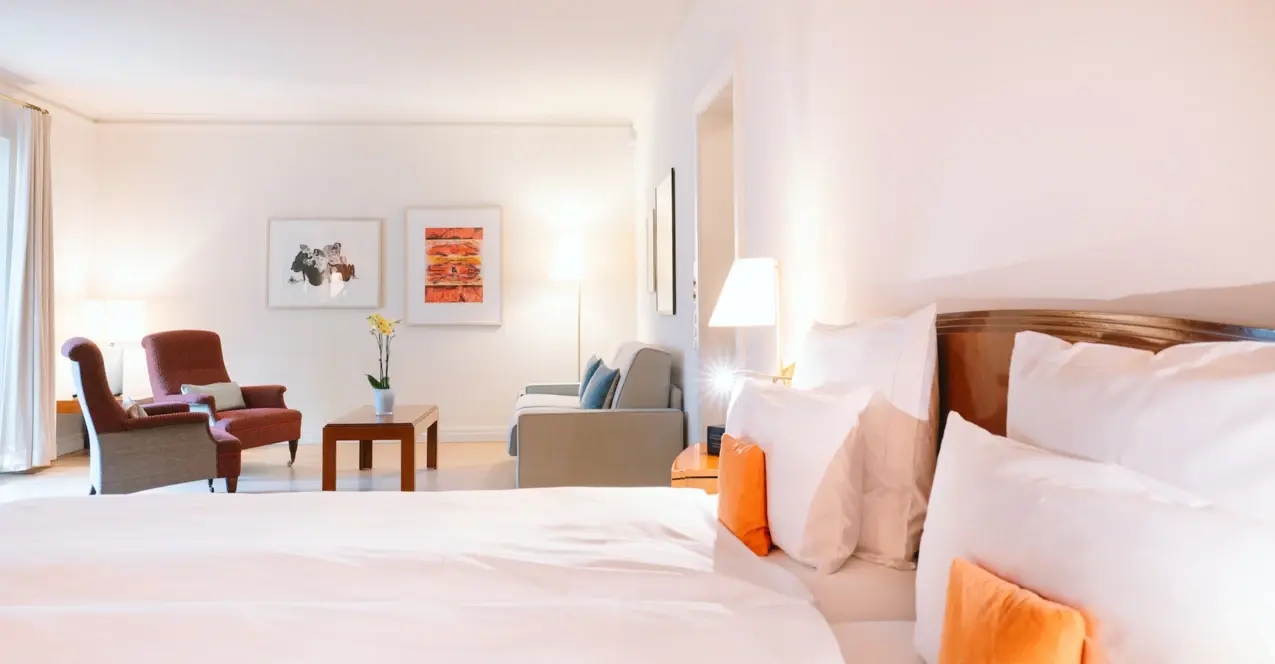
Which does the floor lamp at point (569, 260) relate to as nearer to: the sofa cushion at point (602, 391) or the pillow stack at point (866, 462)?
the sofa cushion at point (602, 391)

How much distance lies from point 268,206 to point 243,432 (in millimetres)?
2536

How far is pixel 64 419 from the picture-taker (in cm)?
627

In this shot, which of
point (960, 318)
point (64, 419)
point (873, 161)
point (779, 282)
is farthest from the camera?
point (64, 419)

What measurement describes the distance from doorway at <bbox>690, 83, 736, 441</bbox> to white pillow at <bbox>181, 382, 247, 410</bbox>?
3428 mm

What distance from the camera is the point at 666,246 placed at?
209 inches

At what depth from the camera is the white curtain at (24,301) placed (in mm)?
5555

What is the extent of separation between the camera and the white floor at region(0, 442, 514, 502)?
520 cm

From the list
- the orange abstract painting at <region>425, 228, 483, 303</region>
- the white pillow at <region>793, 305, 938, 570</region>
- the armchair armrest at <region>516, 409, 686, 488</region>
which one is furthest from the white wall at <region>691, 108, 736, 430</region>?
the orange abstract painting at <region>425, 228, 483, 303</region>

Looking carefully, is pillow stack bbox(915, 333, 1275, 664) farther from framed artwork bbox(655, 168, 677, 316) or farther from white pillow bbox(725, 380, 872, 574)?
framed artwork bbox(655, 168, 677, 316)

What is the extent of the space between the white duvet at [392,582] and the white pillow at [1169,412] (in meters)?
0.48

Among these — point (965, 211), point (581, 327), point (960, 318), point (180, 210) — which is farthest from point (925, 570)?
point (180, 210)

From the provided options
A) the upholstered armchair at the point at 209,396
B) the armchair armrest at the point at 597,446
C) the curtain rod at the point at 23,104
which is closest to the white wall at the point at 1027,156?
the armchair armrest at the point at 597,446

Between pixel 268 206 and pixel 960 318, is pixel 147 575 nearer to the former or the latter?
pixel 960 318

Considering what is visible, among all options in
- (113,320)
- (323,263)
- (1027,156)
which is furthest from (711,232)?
(113,320)
